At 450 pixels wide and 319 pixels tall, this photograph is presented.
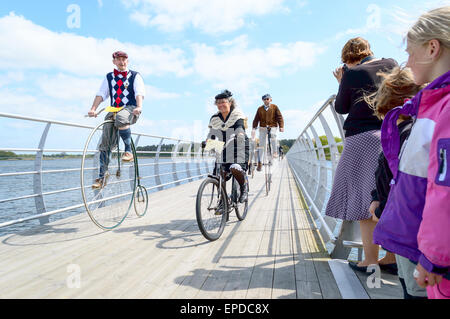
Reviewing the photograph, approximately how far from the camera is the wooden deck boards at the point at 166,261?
1.96 m

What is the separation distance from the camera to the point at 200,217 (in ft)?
9.50

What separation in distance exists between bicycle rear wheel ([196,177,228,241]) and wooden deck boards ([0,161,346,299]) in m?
0.13

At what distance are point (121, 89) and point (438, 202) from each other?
346cm

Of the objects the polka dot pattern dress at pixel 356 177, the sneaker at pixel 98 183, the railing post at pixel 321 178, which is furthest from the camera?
the railing post at pixel 321 178

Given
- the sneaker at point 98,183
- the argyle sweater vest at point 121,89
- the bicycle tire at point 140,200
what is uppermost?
the argyle sweater vest at point 121,89

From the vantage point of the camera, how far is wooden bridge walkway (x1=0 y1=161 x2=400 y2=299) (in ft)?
6.42

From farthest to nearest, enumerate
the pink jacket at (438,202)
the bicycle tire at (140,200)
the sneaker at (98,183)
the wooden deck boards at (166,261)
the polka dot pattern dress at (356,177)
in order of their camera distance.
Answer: the bicycle tire at (140,200) < the sneaker at (98,183) < the polka dot pattern dress at (356,177) < the wooden deck boards at (166,261) < the pink jacket at (438,202)

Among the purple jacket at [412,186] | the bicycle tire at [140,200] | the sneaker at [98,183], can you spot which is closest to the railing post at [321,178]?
the bicycle tire at [140,200]

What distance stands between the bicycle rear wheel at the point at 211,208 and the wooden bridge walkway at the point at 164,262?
0.13 meters

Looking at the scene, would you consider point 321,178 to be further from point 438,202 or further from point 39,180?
point 438,202

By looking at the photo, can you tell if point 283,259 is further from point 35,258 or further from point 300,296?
point 35,258

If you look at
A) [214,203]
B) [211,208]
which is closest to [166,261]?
[211,208]

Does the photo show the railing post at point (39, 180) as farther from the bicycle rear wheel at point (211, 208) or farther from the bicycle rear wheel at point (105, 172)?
the bicycle rear wheel at point (211, 208)

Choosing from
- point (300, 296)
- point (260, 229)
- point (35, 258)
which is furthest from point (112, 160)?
point (300, 296)
